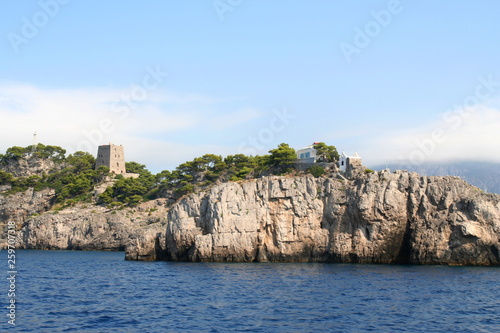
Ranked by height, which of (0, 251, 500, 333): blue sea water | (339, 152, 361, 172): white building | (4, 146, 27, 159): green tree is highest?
(4, 146, 27, 159): green tree

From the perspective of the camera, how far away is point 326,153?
89.3m

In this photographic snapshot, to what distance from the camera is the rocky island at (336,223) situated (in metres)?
57.4

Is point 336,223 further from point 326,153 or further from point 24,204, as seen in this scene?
point 24,204

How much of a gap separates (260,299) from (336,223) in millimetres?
28011

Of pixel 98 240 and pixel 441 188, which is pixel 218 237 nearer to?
pixel 441 188

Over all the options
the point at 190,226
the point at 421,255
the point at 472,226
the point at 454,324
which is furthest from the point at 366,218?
the point at 454,324

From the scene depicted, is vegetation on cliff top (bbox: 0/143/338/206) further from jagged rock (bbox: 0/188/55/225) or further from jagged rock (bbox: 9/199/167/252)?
jagged rock (bbox: 9/199/167/252)

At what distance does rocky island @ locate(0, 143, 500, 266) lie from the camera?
2260 inches

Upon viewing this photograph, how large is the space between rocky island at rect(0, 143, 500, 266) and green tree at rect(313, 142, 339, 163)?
2288cm

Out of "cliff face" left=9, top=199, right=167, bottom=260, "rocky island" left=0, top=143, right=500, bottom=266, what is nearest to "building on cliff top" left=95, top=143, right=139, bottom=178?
"cliff face" left=9, top=199, right=167, bottom=260

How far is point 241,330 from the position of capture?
92.4ft

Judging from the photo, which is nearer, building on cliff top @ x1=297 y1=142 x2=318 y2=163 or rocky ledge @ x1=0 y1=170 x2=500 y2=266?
rocky ledge @ x1=0 y1=170 x2=500 y2=266

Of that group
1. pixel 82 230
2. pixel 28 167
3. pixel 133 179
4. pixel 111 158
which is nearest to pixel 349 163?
pixel 82 230

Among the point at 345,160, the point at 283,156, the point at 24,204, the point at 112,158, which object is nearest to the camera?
the point at 345,160
